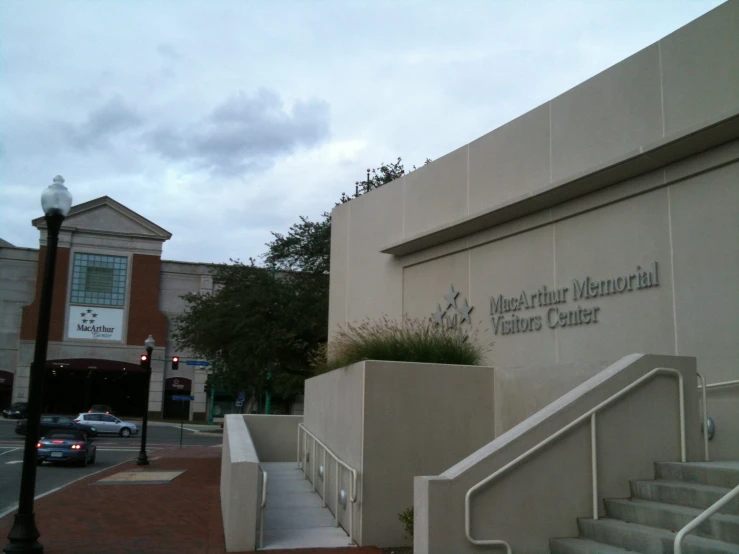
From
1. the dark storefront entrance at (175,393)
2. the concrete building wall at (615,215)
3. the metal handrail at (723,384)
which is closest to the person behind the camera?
the metal handrail at (723,384)

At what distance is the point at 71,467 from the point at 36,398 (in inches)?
675

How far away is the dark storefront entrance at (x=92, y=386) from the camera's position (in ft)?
190

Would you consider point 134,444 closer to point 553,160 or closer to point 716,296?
point 553,160

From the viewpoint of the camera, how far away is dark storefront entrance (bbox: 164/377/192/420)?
198ft

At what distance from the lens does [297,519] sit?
1155cm

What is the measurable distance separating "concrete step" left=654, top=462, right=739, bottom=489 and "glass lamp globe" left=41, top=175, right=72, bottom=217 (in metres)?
8.03

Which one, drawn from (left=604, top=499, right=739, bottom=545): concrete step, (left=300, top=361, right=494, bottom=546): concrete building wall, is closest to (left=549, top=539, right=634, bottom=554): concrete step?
(left=604, top=499, right=739, bottom=545): concrete step

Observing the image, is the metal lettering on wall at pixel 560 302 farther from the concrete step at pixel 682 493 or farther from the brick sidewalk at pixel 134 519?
the brick sidewalk at pixel 134 519

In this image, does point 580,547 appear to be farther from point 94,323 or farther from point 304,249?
point 94,323

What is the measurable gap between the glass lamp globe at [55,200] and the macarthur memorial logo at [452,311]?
7.98 metres

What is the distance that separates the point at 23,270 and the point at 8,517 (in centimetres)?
4920

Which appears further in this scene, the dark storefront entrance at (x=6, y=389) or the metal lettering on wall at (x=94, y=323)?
the metal lettering on wall at (x=94, y=323)

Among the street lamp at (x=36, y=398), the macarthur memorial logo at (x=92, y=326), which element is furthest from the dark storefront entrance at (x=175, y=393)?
the street lamp at (x=36, y=398)

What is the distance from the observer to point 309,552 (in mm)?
9500
